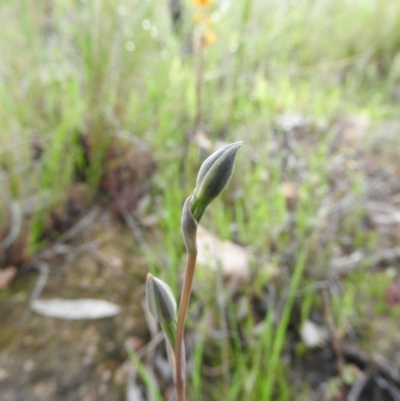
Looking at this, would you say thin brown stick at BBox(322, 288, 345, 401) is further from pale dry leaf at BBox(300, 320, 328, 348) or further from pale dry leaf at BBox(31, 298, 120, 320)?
pale dry leaf at BBox(31, 298, 120, 320)

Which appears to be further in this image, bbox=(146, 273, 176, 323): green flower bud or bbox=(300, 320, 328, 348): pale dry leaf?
bbox=(300, 320, 328, 348): pale dry leaf

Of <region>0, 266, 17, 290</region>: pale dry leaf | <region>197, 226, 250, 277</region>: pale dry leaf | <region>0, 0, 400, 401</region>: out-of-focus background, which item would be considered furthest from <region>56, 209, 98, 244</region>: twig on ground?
<region>197, 226, 250, 277</region>: pale dry leaf

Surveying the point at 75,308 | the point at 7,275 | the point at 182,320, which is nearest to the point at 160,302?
the point at 182,320

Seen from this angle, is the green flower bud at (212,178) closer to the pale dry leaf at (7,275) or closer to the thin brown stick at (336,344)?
the thin brown stick at (336,344)

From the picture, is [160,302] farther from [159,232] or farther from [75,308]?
[159,232]

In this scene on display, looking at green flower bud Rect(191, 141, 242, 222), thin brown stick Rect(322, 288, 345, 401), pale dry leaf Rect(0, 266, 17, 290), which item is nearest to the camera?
green flower bud Rect(191, 141, 242, 222)

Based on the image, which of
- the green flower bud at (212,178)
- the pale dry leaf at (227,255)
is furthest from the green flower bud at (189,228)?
the pale dry leaf at (227,255)
